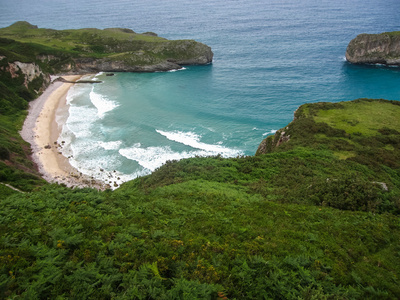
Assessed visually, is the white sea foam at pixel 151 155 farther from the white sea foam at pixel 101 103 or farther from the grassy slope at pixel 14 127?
the white sea foam at pixel 101 103

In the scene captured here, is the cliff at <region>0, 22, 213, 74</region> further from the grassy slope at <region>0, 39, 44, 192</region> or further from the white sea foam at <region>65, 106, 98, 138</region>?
the white sea foam at <region>65, 106, 98, 138</region>

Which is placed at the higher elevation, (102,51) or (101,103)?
(102,51)

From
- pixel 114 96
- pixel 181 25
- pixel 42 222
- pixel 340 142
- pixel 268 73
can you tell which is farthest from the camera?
pixel 181 25

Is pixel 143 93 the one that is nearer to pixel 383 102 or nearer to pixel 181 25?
pixel 383 102

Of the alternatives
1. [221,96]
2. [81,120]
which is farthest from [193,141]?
[81,120]

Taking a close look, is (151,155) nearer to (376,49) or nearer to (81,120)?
(81,120)

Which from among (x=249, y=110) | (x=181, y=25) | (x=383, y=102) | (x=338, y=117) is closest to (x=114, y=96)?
(x=249, y=110)
